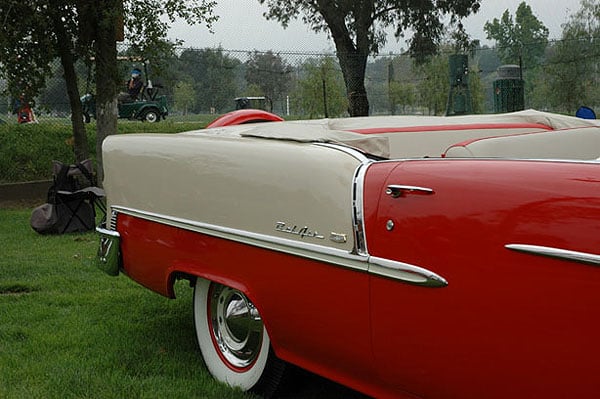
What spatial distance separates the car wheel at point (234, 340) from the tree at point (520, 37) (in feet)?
41.0

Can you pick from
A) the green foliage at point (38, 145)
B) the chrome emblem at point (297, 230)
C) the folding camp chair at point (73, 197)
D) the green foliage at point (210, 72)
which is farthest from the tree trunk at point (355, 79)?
the chrome emblem at point (297, 230)

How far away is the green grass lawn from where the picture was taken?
11.9ft

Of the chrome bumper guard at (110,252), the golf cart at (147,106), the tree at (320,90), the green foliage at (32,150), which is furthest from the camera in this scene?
the golf cart at (147,106)

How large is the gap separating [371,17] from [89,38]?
11.5 metres

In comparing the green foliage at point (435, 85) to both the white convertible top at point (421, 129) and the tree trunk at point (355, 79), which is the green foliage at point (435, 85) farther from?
the white convertible top at point (421, 129)

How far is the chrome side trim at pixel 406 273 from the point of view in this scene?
2352 mm

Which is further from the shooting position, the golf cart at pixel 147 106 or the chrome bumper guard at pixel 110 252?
the golf cart at pixel 147 106

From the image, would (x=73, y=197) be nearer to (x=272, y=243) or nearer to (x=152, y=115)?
(x=272, y=243)

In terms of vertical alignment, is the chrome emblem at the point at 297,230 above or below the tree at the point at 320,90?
below

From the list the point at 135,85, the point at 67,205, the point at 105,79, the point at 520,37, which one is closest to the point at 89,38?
the point at 105,79

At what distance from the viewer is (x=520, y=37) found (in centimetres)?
3247

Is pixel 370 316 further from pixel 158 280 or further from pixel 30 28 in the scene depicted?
pixel 30 28

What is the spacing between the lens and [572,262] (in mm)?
2029

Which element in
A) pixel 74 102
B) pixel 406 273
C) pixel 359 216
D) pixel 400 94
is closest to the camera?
pixel 406 273
